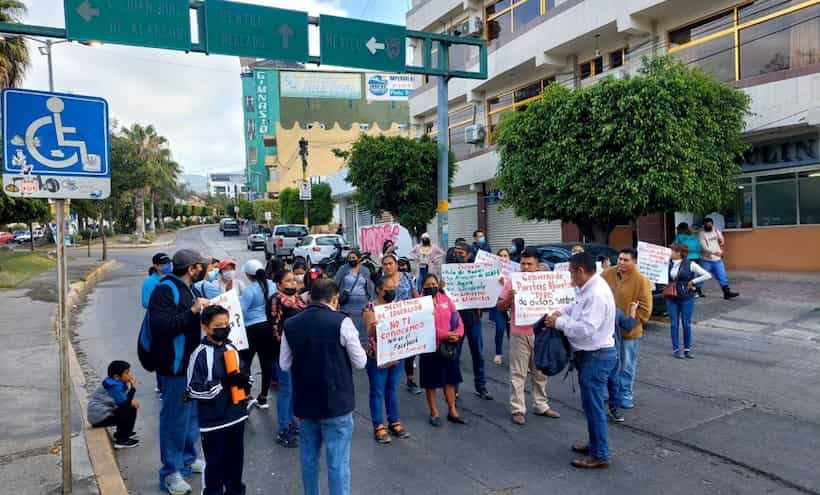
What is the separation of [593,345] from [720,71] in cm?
1432

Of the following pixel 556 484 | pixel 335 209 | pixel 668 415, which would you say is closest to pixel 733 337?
pixel 668 415

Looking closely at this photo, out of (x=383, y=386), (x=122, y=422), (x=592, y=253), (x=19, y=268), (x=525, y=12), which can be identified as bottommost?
(x=122, y=422)

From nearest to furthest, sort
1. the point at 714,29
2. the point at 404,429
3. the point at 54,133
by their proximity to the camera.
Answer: the point at 54,133
the point at 404,429
the point at 714,29

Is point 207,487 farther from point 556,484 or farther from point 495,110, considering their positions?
point 495,110

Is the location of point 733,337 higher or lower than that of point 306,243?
lower

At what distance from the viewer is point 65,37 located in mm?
8953

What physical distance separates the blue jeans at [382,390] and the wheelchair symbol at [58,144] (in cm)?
296

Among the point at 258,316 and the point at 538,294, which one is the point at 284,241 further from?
the point at 538,294

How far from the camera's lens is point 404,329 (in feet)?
Answer: 17.9

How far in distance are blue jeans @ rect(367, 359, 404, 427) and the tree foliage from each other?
14.5 metres

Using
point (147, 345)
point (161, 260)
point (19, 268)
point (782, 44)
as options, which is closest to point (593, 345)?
point (147, 345)

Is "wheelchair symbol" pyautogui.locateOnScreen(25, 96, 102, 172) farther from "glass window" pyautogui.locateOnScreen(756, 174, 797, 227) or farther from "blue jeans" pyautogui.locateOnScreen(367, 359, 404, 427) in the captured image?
"glass window" pyautogui.locateOnScreen(756, 174, 797, 227)

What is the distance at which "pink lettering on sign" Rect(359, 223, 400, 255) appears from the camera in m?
15.6

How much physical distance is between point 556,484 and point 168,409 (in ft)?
10.1
